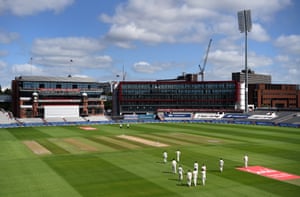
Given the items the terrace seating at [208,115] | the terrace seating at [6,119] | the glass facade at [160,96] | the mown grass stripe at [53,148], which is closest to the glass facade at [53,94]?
the terrace seating at [6,119]

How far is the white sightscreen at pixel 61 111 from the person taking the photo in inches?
4347

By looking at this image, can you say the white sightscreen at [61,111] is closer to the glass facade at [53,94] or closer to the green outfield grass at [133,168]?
the glass facade at [53,94]

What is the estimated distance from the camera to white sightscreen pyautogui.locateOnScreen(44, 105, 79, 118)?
11041 centimetres

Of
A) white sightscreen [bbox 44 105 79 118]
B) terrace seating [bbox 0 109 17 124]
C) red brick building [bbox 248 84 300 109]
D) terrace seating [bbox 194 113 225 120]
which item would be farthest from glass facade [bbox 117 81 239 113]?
red brick building [bbox 248 84 300 109]

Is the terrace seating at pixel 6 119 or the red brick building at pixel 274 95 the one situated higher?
the red brick building at pixel 274 95

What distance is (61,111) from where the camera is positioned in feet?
367

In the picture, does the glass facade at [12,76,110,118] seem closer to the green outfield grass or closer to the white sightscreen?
the white sightscreen

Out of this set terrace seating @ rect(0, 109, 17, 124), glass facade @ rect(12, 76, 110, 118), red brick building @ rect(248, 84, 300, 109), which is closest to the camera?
terrace seating @ rect(0, 109, 17, 124)

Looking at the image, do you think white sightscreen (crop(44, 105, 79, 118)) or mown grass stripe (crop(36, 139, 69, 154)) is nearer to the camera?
mown grass stripe (crop(36, 139, 69, 154))

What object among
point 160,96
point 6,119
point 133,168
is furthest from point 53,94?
point 133,168

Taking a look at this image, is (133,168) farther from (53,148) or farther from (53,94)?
(53,94)

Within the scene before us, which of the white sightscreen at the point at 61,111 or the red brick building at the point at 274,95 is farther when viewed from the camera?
the red brick building at the point at 274,95

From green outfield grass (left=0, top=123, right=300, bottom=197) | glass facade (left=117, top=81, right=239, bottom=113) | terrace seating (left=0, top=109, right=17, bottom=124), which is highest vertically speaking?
glass facade (left=117, top=81, right=239, bottom=113)

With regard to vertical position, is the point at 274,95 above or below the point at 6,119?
above
